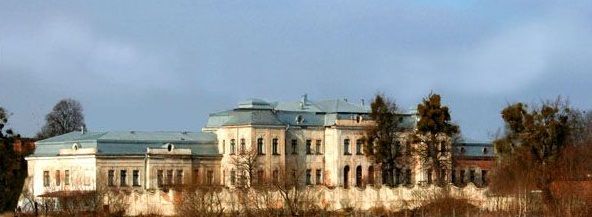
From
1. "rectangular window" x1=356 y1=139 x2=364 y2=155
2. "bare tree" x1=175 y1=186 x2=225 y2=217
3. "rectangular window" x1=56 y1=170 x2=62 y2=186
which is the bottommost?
"bare tree" x1=175 y1=186 x2=225 y2=217

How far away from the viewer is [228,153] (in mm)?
90438

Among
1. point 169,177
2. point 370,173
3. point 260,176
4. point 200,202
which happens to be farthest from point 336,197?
point 370,173

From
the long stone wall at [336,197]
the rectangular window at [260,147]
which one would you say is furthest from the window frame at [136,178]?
the long stone wall at [336,197]

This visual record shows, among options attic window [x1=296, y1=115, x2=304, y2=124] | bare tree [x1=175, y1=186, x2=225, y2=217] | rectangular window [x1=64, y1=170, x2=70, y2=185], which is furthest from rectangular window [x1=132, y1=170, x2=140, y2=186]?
bare tree [x1=175, y1=186, x2=225, y2=217]

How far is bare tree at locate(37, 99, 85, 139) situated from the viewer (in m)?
116

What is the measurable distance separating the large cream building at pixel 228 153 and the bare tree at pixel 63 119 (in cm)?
2264

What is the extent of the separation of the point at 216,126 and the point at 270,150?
18.9ft

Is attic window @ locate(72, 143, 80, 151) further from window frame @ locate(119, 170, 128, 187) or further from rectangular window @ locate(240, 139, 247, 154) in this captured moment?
rectangular window @ locate(240, 139, 247, 154)

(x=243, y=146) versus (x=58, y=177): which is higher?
(x=243, y=146)

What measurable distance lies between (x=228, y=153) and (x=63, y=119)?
1215 inches

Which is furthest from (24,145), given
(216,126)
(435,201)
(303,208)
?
(435,201)

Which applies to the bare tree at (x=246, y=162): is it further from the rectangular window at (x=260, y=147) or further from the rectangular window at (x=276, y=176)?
the rectangular window at (x=276, y=176)

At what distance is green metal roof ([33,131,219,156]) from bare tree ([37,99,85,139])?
76.3 ft

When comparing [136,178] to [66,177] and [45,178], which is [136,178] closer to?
[66,177]
